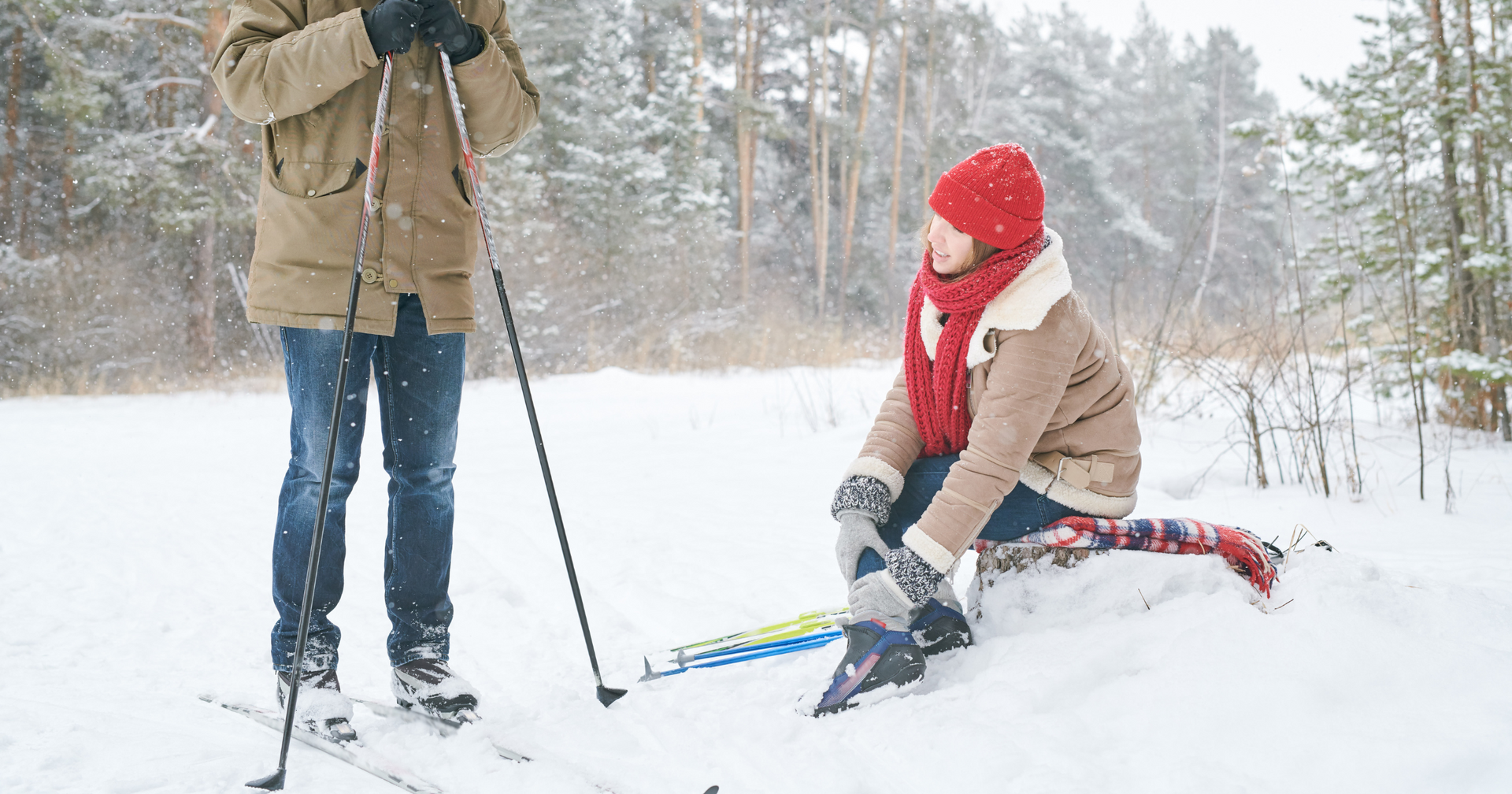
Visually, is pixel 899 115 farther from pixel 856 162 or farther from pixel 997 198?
pixel 997 198

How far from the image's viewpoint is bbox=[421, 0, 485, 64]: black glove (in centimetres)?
191

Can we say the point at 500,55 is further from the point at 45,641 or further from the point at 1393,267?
the point at 1393,267

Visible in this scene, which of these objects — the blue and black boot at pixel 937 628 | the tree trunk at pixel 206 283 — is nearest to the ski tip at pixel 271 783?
the blue and black boot at pixel 937 628

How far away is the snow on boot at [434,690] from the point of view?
205cm

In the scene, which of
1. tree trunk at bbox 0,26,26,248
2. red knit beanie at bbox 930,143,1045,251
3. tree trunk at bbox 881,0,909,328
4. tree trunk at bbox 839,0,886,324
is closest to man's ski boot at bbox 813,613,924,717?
red knit beanie at bbox 930,143,1045,251

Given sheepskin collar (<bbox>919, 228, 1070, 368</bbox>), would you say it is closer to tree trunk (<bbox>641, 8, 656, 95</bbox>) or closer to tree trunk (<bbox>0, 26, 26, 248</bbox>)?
tree trunk (<bbox>0, 26, 26, 248</bbox>)

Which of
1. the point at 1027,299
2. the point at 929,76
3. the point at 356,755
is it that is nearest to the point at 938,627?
the point at 1027,299

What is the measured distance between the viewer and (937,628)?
2172 millimetres

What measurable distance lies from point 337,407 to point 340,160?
0.57m

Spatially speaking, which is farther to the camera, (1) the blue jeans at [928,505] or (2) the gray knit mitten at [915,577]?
(1) the blue jeans at [928,505]

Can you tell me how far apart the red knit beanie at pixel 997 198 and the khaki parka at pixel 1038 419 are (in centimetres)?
10

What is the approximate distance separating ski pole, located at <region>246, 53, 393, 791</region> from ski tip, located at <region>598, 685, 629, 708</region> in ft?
2.23

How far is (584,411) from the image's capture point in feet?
28.4

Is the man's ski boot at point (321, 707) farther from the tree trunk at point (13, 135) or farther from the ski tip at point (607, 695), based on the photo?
the tree trunk at point (13, 135)
